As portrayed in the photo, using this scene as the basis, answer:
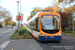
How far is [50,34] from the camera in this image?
954 centimetres

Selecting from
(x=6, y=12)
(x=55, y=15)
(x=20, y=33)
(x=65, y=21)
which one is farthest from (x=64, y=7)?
(x=6, y=12)

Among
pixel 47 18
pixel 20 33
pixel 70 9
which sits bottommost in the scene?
pixel 20 33

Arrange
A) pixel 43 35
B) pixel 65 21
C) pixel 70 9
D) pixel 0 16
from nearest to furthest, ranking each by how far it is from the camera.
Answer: pixel 43 35 → pixel 65 21 → pixel 70 9 → pixel 0 16

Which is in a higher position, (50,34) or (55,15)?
(55,15)

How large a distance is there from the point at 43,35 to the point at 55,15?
2.36 meters

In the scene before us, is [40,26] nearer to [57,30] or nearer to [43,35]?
[43,35]

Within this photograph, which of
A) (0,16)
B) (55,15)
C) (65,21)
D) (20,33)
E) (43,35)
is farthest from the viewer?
(0,16)

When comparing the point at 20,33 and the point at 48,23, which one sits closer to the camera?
the point at 48,23

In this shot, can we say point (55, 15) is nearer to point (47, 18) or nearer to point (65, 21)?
point (47, 18)

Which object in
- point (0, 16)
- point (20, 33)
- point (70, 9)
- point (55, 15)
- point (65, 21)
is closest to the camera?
point (55, 15)

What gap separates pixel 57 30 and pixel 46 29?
110 centimetres

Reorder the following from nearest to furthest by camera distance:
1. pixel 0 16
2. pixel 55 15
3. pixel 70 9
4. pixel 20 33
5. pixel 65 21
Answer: pixel 55 15
pixel 20 33
pixel 65 21
pixel 70 9
pixel 0 16

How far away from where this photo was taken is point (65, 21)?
82.4ft

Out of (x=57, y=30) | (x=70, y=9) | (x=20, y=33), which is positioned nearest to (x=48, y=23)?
(x=57, y=30)
